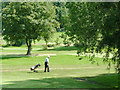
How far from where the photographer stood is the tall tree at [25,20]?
2249 inches

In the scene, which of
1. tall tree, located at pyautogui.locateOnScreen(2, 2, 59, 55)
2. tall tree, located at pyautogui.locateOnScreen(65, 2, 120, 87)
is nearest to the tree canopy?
tall tree, located at pyautogui.locateOnScreen(65, 2, 120, 87)

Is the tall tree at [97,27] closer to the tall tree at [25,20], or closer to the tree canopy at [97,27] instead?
the tree canopy at [97,27]

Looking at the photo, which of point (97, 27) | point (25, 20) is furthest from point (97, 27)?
point (25, 20)

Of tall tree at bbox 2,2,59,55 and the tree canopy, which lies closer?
the tree canopy

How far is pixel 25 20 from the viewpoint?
57.3 m

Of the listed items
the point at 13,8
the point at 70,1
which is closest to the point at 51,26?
the point at 13,8

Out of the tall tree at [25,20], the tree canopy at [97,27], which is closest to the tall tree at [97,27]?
the tree canopy at [97,27]

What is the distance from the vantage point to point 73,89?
71.7ft

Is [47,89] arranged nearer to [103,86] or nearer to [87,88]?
[87,88]

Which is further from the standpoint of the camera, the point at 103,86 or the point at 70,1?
the point at 70,1

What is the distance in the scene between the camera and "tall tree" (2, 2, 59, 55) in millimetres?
57125

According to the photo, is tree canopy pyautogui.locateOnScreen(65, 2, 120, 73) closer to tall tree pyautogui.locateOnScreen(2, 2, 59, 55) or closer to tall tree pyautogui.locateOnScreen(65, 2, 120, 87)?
tall tree pyautogui.locateOnScreen(65, 2, 120, 87)

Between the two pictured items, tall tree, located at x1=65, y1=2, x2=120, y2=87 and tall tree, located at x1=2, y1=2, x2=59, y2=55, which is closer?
tall tree, located at x1=65, y1=2, x2=120, y2=87

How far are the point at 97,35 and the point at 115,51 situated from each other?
195 cm
